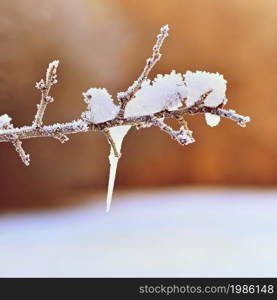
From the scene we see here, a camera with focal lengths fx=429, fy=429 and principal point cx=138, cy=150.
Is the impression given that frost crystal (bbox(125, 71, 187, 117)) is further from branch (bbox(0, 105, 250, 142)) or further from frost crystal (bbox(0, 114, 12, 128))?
frost crystal (bbox(0, 114, 12, 128))

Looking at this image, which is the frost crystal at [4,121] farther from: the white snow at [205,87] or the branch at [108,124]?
the white snow at [205,87]

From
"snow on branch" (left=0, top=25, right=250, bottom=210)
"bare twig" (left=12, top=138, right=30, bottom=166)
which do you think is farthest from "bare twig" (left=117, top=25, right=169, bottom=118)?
"bare twig" (left=12, top=138, right=30, bottom=166)

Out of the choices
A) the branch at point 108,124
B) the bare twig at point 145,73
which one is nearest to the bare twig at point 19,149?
the branch at point 108,124

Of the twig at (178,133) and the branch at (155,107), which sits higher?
the branch at (155,107)

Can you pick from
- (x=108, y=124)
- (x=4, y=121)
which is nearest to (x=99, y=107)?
(x=108, y=124)
